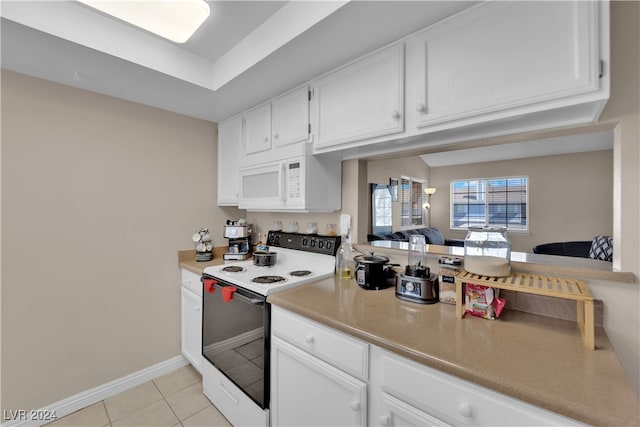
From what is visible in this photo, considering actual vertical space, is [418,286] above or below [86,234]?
below

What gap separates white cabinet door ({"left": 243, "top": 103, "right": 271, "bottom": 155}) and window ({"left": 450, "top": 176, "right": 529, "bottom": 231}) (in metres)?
4.52

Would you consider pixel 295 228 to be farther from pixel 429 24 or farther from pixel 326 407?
pixel 429 24

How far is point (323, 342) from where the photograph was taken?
3.54ft

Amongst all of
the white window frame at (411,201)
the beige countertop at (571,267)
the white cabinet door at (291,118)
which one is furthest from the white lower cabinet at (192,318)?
the white window frame at (411,201)

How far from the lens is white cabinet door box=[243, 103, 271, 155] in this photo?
6.35 feet

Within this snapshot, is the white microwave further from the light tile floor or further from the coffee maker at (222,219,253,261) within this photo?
the light tile floor

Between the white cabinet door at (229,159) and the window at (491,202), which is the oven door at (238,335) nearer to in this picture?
the white cabinet door at (229,159)

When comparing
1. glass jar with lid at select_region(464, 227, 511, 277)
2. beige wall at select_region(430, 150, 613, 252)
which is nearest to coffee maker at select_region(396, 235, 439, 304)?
glass jar with lid at select_region(464, 227, 511, 277)

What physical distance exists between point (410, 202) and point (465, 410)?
165 inches

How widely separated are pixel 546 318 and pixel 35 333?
2743 millimetres

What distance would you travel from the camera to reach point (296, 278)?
5.16 ft

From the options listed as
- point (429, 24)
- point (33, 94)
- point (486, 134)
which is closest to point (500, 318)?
point (486, 134)

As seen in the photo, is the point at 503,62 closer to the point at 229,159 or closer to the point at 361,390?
the point at 361,390

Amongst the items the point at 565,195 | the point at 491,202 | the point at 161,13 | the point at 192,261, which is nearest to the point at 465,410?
the point at 161,13
